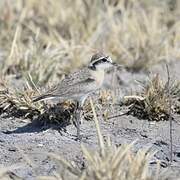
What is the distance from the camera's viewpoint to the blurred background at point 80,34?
24.1 feet

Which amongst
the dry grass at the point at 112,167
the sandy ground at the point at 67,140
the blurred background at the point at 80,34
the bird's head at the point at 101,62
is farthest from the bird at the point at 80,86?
the dry grass at the point at 112,167

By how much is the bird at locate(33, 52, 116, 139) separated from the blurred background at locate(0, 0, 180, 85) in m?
1.02

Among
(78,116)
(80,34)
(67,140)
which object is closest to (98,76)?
(78,116)

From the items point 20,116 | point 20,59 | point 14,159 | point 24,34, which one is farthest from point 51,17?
point 14,159

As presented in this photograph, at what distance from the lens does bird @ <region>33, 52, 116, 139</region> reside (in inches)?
216

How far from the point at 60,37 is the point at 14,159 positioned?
3.08 meters

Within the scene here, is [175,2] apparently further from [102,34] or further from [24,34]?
[24,34]

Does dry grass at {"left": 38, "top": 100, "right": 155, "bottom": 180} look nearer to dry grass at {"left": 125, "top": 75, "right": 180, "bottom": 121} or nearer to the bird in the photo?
the bird

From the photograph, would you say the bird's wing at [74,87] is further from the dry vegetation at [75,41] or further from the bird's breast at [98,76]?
the dry vegetation at [75,41]

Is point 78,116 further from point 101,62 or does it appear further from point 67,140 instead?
point 101,62

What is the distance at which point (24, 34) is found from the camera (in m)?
8.27

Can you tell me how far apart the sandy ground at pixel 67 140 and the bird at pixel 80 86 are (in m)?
0.22

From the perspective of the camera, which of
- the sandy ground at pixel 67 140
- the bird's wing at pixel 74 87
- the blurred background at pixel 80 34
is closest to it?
the sandy ground at pixel 67 140

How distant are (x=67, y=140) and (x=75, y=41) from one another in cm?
261
